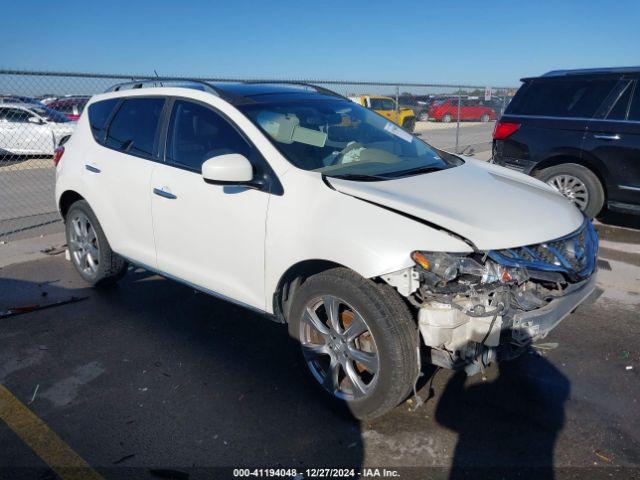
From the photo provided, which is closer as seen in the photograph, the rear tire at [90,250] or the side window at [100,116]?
the side window at [100,116]

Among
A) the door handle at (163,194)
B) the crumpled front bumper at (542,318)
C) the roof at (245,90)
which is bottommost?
the crumpled front bumper at (542,318)

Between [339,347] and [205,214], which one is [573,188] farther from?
[205,214]

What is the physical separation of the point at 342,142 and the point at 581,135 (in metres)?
4.12

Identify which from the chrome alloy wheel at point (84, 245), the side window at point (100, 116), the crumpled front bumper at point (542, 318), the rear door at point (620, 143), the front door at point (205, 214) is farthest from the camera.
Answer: the rear door at point (620, 143)

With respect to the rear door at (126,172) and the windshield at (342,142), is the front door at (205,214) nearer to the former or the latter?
the rear door at (126,172)

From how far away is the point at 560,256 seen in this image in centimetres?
284

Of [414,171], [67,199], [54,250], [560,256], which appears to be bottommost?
[54,250]

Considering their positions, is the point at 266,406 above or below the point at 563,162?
below

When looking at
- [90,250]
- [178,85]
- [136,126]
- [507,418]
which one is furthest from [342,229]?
[90,250]

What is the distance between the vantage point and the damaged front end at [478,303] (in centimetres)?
257

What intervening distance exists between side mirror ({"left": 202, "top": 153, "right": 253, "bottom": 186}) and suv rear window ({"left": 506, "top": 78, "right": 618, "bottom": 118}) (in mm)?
5089

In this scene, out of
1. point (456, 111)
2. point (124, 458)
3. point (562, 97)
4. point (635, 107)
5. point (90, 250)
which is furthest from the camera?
point (456, 111)

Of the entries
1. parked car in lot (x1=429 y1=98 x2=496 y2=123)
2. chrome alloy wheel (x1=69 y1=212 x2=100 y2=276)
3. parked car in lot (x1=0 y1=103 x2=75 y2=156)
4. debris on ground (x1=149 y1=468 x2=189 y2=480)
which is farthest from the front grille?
parked car in lot (x1=429 y1=98 x2=496 y2=123)

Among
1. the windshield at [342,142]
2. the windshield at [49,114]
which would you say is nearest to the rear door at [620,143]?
the windshield at [342,142]
